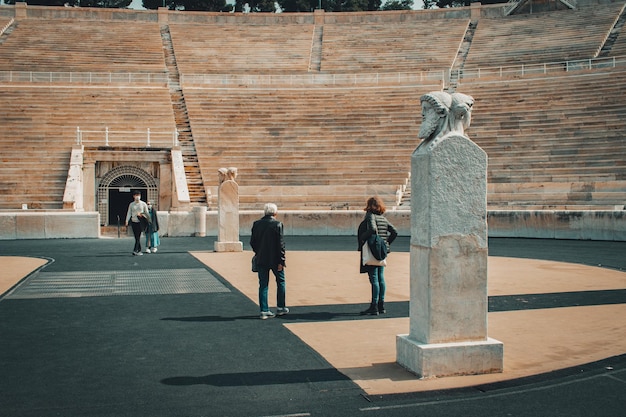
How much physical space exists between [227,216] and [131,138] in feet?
47.4

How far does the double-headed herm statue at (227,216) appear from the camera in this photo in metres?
18.9

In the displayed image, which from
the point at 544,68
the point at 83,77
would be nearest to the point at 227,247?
the point at 83,77

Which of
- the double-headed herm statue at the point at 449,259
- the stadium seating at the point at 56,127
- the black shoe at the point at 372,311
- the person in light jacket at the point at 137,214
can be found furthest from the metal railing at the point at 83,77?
the double-headed herm statue at the point at 449,259

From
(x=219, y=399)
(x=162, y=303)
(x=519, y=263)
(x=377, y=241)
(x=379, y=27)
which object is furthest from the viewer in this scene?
(x=379, y=27)

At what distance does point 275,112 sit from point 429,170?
2901cm

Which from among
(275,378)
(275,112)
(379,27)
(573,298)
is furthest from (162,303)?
(379,27)

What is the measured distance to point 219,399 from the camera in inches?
229

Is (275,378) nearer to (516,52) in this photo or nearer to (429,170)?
(429,170)

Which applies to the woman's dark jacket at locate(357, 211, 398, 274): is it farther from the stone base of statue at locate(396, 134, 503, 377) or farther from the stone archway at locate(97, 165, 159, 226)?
the stone archway at locate(97, 165, 159, 226)

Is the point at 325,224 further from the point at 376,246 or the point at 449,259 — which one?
the point at 449,259

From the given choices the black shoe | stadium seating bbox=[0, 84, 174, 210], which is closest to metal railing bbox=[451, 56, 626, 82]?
stadium seating bbox=[0, 84, 174, 210]

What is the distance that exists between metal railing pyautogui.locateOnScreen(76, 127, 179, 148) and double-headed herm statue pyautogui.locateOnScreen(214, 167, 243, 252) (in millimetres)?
12050

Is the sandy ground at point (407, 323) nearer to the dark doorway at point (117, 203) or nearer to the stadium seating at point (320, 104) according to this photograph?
the stadium seating at point (320, 104)

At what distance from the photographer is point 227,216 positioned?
18.9 m
